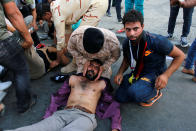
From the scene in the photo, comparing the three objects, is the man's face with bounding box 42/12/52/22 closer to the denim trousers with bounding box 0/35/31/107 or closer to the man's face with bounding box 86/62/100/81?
the denim trousers with bounding box 0/35/31/107

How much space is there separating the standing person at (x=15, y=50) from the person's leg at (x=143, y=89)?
1.38 metres

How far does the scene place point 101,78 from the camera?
2.53 m

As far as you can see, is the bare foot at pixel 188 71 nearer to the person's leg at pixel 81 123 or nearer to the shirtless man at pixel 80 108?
the shirtless man at pixel 80 108

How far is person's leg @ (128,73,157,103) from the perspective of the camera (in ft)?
7.29

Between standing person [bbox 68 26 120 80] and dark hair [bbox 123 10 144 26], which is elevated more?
dark hair [bbox 123 10 144 26]

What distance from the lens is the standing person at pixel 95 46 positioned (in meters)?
2.10

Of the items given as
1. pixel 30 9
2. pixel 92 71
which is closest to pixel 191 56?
pixel 92 71

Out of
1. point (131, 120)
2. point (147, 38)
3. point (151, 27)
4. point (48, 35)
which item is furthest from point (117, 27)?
point (131, 120)

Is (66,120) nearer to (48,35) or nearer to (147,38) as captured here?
(147,38)

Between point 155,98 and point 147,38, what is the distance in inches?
34.3

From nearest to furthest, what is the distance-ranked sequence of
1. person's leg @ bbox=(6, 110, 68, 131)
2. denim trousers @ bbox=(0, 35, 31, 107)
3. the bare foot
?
person's leg @ bbox=(6, 110, 68, 131), denim trousers @ bbox=(0, 35, 31, 107), the bare foot

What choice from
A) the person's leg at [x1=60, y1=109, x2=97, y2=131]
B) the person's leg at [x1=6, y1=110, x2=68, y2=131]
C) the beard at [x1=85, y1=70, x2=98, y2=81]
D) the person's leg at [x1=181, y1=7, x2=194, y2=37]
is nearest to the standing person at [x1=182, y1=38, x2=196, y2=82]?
the person's leg at [x1=181, y1=7, x2=194, y2=37]

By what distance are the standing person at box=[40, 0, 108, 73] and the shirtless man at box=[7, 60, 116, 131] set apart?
0.76m

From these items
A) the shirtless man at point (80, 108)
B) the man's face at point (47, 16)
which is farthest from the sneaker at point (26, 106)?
the man's face at point (47, 16)
